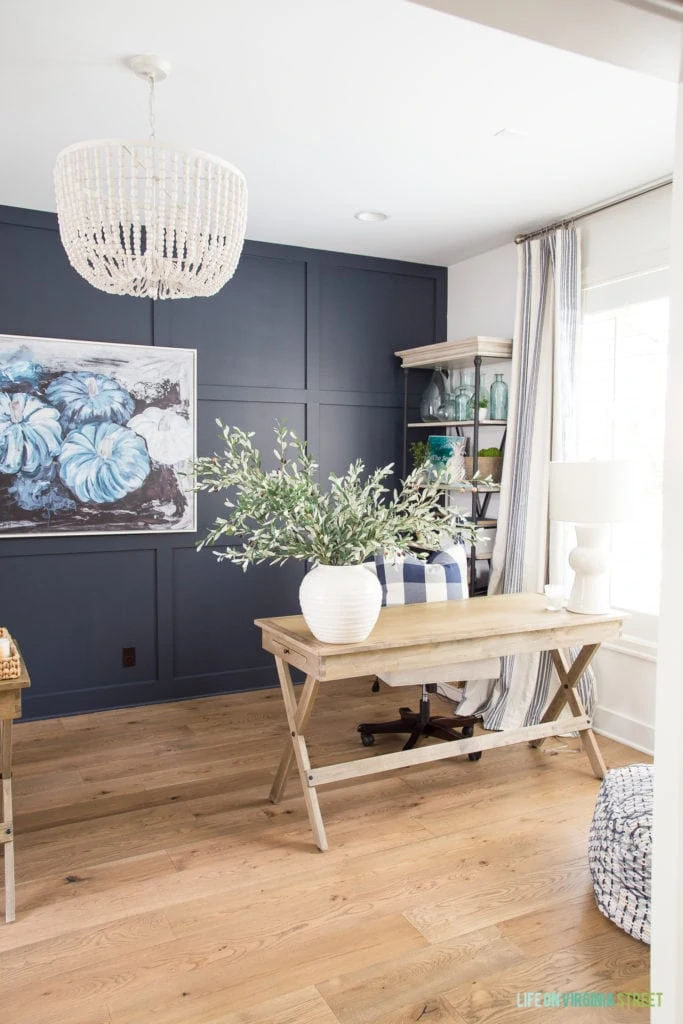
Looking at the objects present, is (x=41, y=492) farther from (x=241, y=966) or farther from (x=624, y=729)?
(x=624, y=729)

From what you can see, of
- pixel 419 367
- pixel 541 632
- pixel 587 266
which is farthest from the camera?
pixel 419 367

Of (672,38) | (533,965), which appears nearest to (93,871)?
(533,965)

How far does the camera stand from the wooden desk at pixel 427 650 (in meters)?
2.81

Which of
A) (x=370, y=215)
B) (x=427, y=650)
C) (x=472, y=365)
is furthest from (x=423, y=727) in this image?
(x=370, y=215)

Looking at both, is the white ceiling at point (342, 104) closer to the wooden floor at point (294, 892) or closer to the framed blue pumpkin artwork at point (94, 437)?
the framed blue pumpkin artwork at point (94, 437)

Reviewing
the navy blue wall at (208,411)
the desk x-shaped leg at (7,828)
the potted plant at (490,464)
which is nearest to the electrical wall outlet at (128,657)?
the navy blue wall at (208,411)

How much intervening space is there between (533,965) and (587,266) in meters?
3.18

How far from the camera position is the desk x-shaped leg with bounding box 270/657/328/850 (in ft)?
9.34

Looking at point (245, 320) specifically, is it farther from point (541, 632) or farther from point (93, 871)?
point (93, 871)

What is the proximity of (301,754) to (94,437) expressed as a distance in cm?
218

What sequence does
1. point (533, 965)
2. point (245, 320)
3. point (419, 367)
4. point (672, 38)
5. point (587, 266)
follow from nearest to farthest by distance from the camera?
1. point (672, 38)
2. point (533, 965)
3. point (587, 266)
4. point (245, 320)
5. point (419, 367)

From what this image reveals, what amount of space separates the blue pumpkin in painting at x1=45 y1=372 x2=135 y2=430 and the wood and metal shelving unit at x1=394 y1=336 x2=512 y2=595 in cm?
175

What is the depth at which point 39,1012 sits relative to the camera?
1.99m

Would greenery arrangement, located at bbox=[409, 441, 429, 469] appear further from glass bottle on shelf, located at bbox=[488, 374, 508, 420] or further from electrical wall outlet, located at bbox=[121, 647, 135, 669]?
electrical wall outlet, located at bbox=[121, 647, 135, 669]
